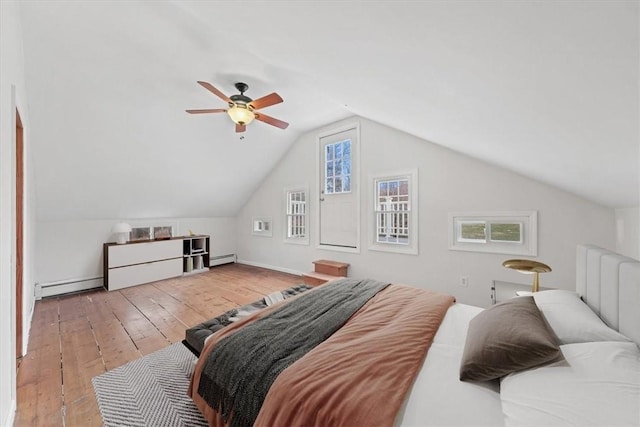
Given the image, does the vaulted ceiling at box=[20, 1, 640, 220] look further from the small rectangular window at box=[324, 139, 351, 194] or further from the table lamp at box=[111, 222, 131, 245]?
the small rectangular window at box=[324, 139, 351, 194]

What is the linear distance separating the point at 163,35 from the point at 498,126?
3.03 m

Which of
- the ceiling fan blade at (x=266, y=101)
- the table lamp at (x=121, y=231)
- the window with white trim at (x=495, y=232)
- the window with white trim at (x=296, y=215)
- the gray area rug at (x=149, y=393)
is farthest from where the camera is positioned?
the window with white trim at (x=296, y=215)

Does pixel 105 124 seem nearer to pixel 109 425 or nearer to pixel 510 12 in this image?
pixel 109 425

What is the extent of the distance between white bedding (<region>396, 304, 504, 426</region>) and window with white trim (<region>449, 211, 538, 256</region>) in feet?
7.85

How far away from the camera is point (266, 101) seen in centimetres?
273

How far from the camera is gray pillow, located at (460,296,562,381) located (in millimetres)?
1010

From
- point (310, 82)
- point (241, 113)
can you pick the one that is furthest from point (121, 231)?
point (310, 82)

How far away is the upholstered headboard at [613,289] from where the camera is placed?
1132mm

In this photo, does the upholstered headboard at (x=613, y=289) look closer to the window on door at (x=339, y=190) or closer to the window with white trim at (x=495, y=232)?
the window with white trim at (x=495, y=232)

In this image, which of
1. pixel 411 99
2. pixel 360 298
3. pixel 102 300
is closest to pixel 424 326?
pixel 360 298

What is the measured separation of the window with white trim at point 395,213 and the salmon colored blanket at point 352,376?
2.31 m

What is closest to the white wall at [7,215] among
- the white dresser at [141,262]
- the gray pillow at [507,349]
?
the gray pillow at [507,349]

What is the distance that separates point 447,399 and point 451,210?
295cm

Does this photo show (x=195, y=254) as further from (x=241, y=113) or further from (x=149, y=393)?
(x=149, y=393)
